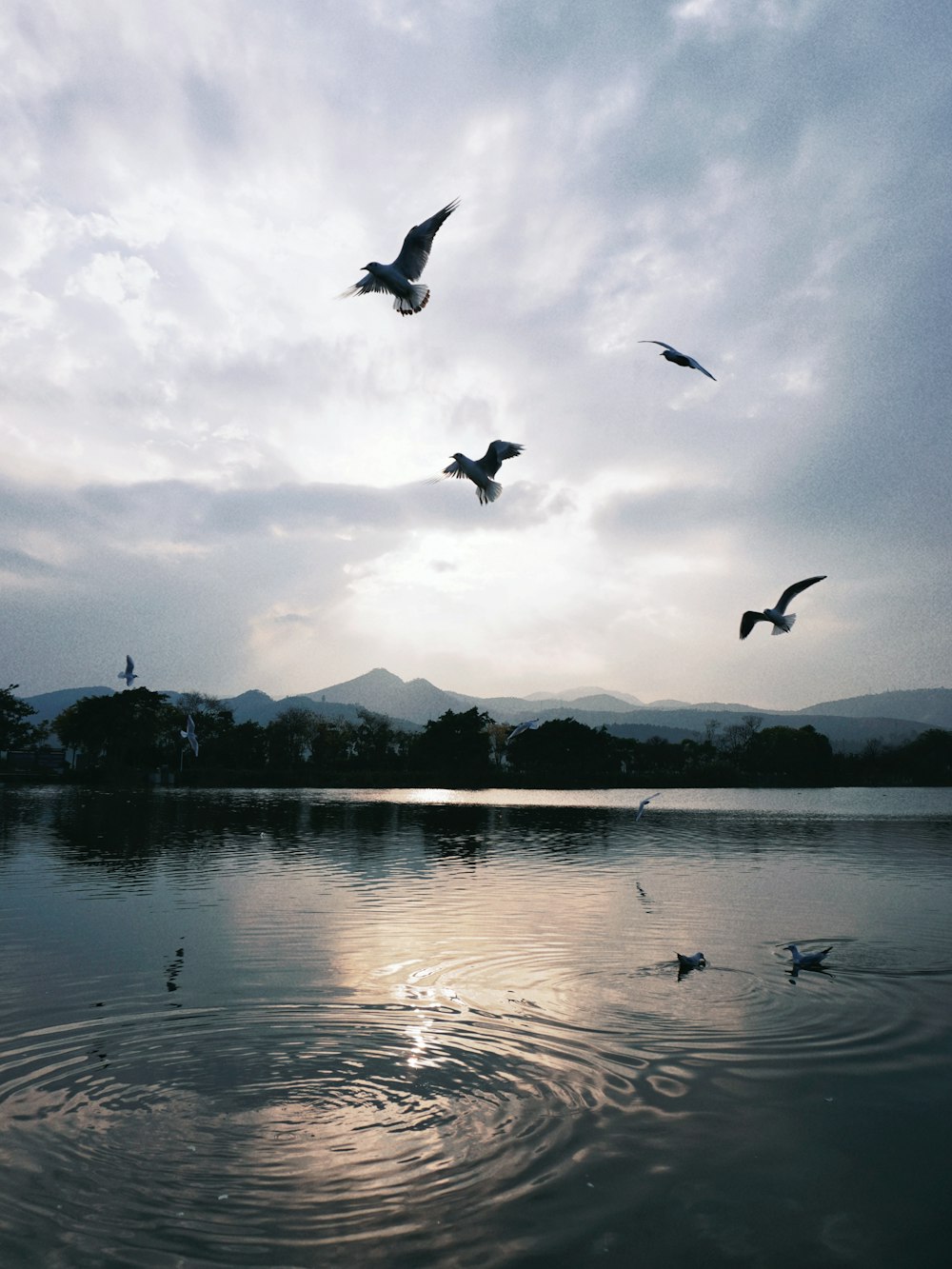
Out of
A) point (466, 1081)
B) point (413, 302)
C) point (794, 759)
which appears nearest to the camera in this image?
point (466, 1081)

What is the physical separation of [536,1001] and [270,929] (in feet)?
26.5

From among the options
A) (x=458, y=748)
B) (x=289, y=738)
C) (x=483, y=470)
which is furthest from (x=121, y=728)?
(x=483, y=470)

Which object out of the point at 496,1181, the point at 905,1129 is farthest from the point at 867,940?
the point at 496,1181

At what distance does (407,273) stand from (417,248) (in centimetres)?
42

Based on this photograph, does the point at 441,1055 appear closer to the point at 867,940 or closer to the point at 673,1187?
the point at 673,1187

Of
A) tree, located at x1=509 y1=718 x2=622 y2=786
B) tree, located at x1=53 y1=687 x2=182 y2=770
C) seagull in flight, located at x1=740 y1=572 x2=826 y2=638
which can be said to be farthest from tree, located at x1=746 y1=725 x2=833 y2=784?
seagull in flight, located at x1=740 y1=572 x2=826 y2=638

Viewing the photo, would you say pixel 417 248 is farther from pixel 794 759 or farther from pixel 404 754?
pixel 794 759

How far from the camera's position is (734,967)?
1706 centimetres

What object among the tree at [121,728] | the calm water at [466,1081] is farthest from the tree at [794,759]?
the calm water at [466,1081]

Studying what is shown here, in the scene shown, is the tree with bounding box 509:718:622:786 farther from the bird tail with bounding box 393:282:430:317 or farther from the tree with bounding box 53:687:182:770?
the bird tail with bounding box 393:282:430:317

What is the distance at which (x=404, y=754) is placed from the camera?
499 feet

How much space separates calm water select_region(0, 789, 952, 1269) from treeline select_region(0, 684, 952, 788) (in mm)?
86413

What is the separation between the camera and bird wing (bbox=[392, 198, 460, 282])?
1439cm

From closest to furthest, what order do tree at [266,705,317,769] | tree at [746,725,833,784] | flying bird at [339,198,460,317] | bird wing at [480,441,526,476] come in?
flying bird at [339,198,460,317], bird wing at [480,441,526,476], tree at [266,705,317,769], tree at [746,725,833,784]
